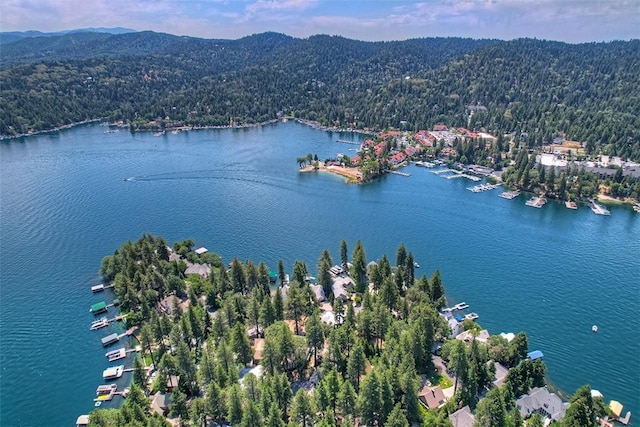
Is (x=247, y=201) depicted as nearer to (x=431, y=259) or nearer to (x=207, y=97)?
(x=431, y=259)

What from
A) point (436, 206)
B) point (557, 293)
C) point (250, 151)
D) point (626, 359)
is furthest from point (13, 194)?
point (626, 359)

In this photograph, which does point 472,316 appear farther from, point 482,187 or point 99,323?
point 482,187

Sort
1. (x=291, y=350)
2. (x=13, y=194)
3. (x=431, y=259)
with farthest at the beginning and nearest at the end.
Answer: (x=13, y=194)
(x=431, y=259)
(x=291, y=350)

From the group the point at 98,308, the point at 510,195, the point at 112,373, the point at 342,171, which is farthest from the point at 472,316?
the point at 342,171

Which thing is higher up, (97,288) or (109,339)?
(97,288)

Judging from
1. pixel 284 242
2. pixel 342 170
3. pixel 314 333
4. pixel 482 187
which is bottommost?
pixel 284 242

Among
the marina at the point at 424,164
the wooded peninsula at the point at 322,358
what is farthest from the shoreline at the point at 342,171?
the wooded peninsula at the point at 322,358
